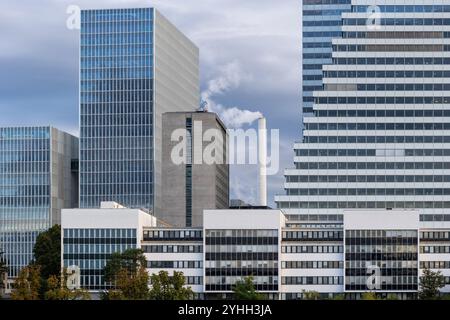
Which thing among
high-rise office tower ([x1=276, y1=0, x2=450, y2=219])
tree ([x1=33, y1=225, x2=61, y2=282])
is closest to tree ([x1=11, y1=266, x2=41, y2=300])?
tree ([x1=33, y1=225, x2=61, y2=282])

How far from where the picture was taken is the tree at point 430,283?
430 feet

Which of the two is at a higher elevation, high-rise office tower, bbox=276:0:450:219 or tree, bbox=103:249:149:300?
high-rise office tower, bbox=276:0:450:219

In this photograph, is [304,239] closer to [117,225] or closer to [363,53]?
[117,225]

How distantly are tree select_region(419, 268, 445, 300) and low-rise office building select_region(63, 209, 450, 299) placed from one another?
8557 millimetres

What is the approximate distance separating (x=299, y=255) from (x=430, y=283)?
22.4m

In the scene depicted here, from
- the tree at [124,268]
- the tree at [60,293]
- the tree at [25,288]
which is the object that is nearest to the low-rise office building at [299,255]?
the tree at [124,268]

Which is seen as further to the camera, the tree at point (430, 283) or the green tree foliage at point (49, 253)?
the green tree foliage at point (49, 253)

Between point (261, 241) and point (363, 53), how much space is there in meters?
52.2

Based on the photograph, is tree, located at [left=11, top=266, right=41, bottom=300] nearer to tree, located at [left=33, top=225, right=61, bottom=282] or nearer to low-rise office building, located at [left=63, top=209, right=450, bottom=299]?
low-rise office building, located at [left=63, top=209, right=450, bottom=299]

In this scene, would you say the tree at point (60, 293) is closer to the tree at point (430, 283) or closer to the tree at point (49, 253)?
the tree at point (49, 253)

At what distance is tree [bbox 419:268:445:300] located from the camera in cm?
13100

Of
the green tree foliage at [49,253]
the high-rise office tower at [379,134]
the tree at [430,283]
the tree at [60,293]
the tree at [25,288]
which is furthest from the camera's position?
the high-rise office tower at [379,134]

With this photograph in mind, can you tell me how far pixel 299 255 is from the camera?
486 ft

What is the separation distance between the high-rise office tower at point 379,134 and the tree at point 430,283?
138 feet
